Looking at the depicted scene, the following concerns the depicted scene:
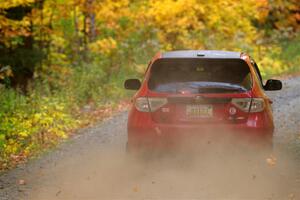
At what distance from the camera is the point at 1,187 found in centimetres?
789

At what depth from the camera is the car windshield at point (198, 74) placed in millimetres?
7500

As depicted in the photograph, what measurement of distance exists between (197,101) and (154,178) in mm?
1261

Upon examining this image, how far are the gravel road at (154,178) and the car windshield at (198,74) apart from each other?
3.02ft

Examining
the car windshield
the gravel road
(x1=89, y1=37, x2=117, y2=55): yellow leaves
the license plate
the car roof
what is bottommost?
(x1=89, y1=37, x2=117, y2=55): yellow leaves

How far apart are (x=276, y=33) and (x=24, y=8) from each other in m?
16.7

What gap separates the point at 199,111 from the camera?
7.32 metres

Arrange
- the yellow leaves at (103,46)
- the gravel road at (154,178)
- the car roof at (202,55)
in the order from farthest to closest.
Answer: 1. the yellow leaves at (103,46)
2. the car roof at (202,55)
3. the gravel road at (154,178)

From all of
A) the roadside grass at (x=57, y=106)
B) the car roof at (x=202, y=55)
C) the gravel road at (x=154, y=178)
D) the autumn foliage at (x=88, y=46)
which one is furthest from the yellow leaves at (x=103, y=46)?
the car roof at (x=202, y=55)

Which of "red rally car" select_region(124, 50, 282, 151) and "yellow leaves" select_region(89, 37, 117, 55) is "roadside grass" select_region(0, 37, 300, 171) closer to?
"yellow leaves" select_region(89, 37, 117, 55)

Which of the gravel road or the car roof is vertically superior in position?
the car roof

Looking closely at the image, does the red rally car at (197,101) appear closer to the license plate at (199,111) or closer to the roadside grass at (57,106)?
the license plate at (199,111)

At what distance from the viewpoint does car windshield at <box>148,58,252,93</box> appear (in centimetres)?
750

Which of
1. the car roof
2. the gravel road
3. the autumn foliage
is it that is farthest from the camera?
the autumn foliage

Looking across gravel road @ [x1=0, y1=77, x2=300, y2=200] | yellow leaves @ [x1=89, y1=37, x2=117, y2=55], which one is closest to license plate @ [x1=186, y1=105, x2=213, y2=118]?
gravel road @ [x1=0, y1=77, x2=300, y2=200]
